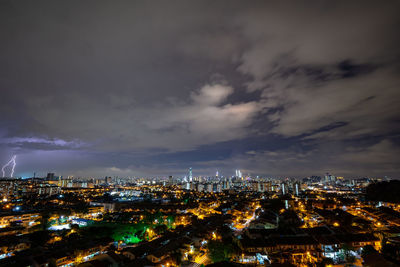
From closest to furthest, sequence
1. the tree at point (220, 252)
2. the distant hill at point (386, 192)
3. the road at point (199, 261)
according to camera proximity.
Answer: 1. the tree at point (220, 252)
2. the road at point (199, 261)
3. the distant hill at point (386, 192)

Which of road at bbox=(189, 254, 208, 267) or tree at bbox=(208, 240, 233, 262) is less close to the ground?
tree at bbox=(208, 240, 233, 262)

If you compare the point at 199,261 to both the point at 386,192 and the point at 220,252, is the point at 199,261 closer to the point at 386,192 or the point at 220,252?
the point at 220,252

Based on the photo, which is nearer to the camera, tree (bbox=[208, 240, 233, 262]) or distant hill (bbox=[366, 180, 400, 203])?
tree (bbox=[208, 240, 233, 262])

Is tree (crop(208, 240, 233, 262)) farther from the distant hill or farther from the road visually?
the distant hill

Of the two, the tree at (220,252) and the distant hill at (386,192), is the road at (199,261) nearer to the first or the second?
the tree at (220,252)

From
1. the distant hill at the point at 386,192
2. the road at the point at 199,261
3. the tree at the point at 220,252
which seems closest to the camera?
the tree at the point at 220,252

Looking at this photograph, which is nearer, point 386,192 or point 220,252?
point 220,252

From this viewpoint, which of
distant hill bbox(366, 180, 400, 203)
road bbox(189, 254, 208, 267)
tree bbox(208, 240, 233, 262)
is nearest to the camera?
tree bbox(208, 240, 233, 262)

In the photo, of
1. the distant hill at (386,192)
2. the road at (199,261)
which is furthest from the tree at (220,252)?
the distant hill at (386,192)

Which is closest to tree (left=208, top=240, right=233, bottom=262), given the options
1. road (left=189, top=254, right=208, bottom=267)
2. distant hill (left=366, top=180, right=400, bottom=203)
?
road (left=189, top=254, right=208, bottom=267)

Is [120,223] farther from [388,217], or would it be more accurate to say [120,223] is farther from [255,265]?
[388,217]

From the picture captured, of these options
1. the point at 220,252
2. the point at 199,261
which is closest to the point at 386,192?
the point at 220,252
